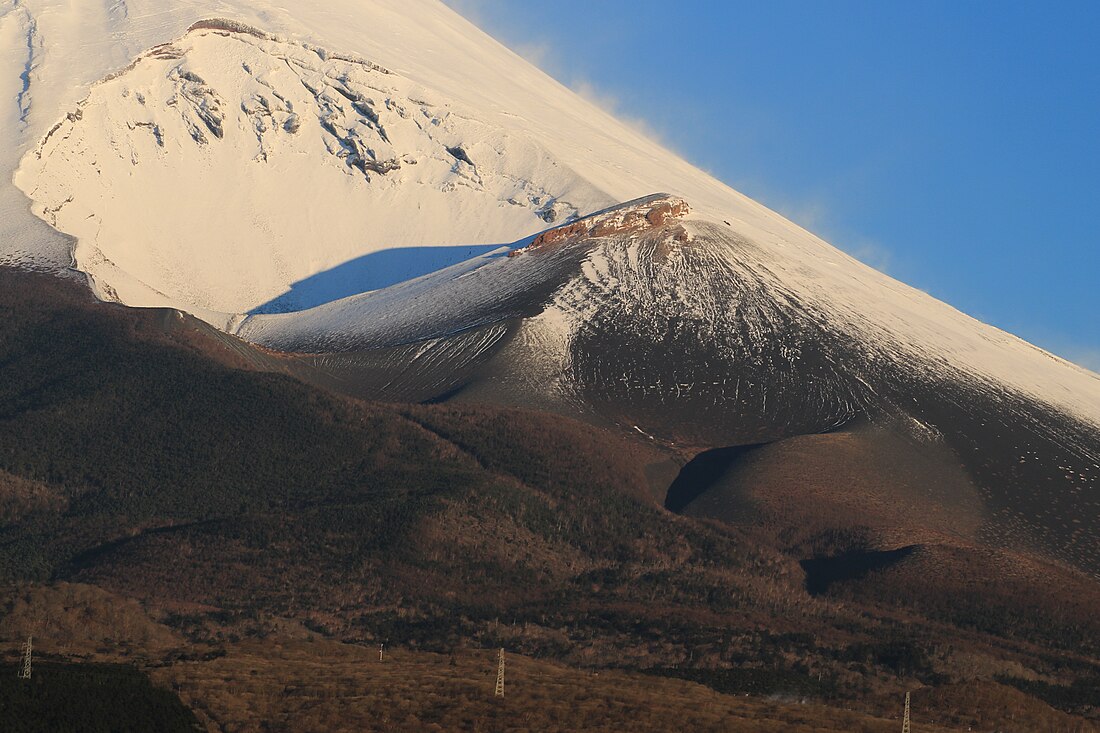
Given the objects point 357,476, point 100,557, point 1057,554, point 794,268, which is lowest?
point 100,557

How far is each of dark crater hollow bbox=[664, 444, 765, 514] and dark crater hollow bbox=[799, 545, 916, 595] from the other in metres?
13.1

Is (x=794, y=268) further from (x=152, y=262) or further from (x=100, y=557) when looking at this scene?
(x=100, y=557)

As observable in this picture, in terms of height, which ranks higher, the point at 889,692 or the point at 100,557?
the point at 889,692

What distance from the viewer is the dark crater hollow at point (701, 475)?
130875mm

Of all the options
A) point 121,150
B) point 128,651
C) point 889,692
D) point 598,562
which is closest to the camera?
point 128,651

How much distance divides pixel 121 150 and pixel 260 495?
84.9m

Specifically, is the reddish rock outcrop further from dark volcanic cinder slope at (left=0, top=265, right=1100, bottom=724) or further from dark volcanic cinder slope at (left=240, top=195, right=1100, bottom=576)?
dark volcanic cinder slope at (left=0, top=265, right=1100, bottom=724)

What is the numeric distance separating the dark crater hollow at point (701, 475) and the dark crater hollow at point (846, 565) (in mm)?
13099

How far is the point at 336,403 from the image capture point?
136m

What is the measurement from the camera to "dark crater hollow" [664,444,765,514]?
130875mm

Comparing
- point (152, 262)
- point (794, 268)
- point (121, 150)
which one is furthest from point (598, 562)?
point (121, 150)

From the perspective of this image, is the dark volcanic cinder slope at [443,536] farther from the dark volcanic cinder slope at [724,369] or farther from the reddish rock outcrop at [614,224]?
the reddish rock outcrop at [614,224]

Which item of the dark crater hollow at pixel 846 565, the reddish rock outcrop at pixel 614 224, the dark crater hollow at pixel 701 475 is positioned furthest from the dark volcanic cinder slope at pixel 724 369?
the dark crater hollow at pixel 846 565

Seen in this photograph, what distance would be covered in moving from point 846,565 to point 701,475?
64.4 feet
